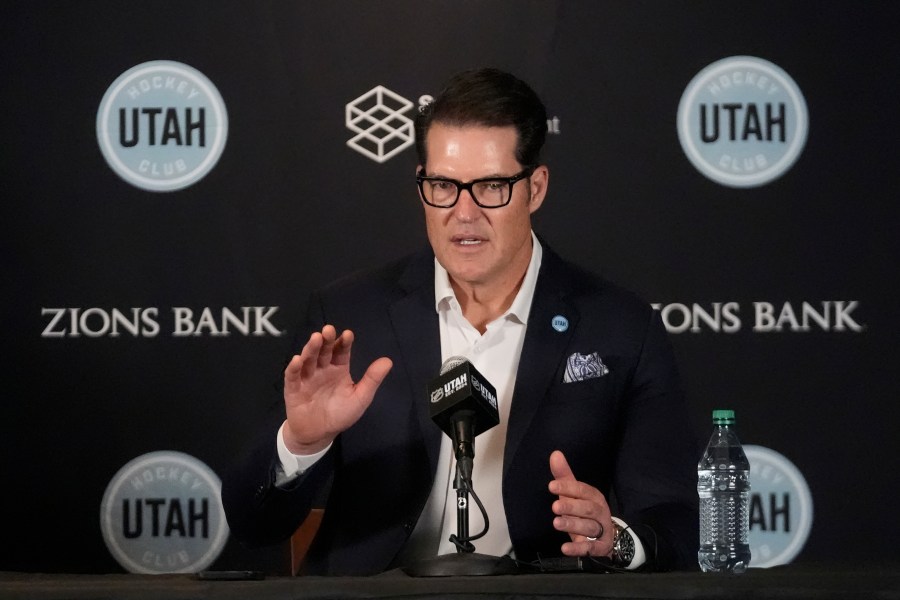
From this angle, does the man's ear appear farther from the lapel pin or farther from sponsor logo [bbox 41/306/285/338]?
sponsor logo [bbox 41/306/285/338]

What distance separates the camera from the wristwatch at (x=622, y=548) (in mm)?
2203

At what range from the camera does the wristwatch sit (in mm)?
2203

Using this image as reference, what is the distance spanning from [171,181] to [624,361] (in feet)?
4.77

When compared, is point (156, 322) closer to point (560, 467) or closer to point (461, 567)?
point (560, 467)

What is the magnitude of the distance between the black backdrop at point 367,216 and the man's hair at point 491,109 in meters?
0.69

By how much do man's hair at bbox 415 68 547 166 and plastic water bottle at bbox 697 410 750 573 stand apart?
732 mm

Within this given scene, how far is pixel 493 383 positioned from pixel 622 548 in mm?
645

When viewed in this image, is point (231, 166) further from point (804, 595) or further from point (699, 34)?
point (804, 595)

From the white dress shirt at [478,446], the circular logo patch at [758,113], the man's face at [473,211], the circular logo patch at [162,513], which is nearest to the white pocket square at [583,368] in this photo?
the white dress shirt at [478,446]

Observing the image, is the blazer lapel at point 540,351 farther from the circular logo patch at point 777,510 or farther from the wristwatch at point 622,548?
the circular logo patch at point 777,510

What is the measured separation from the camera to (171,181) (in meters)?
3.56

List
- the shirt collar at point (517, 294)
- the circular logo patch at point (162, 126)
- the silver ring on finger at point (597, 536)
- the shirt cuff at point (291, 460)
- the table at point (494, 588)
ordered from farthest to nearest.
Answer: the circular logo patch at point (162, 126) → the shirt collar at point (517, 294) → the shirt cuff at point (291, 460) → the silver ring on finger at point (597, 536) → the table at point (494, 588)

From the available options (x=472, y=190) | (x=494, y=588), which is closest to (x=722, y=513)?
(x=472, y=190)

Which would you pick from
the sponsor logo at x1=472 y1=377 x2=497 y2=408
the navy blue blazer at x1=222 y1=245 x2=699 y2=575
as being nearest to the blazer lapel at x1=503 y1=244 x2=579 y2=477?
the navy blue blazer at x1=222 y1=245 x2=699 y2=575
